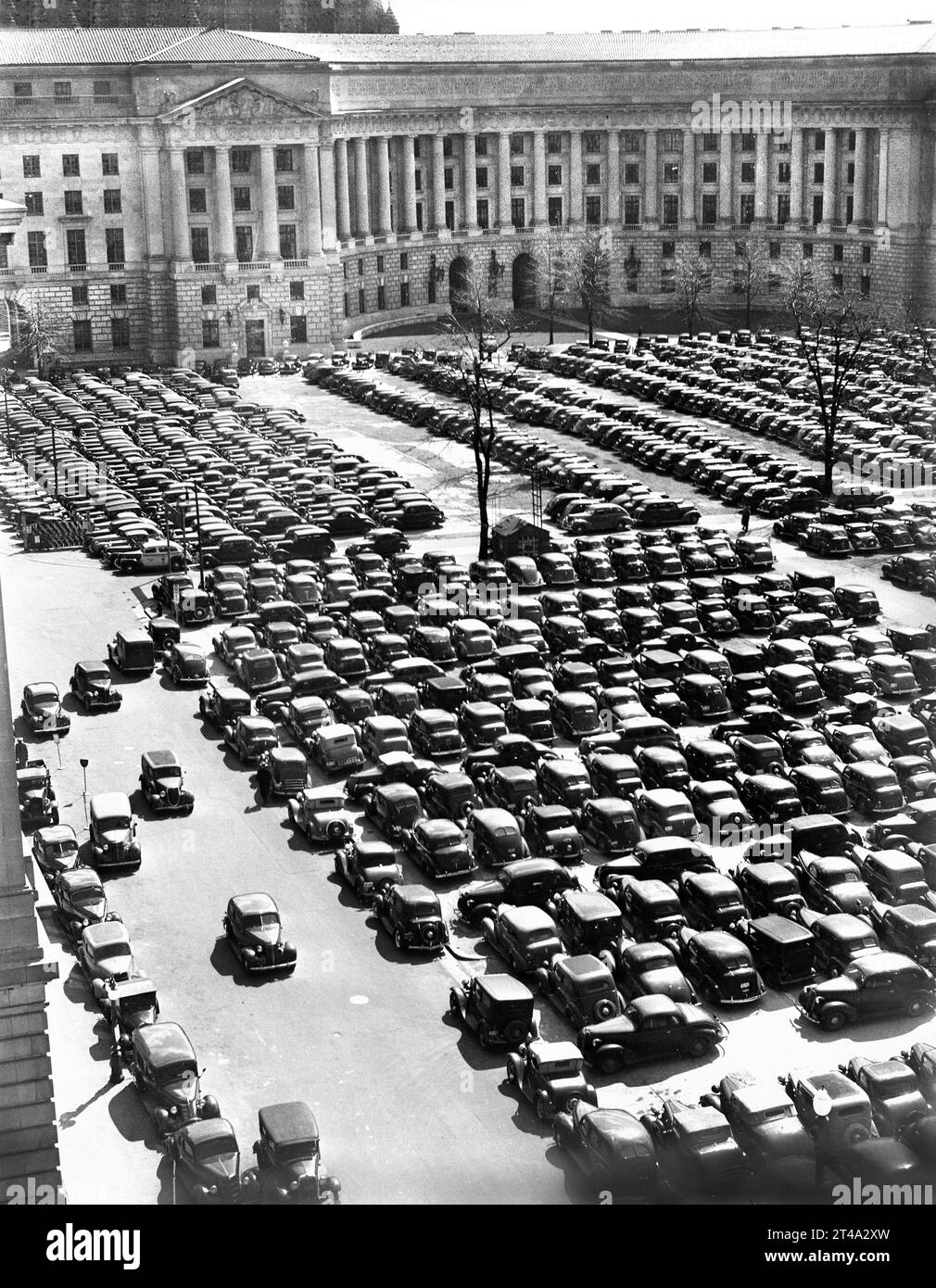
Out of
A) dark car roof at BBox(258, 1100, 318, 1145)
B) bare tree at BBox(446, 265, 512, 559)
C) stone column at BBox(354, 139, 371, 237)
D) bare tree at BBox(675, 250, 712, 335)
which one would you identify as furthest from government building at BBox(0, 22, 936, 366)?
dark car roof at BBox(258, 1100, 318, 1145)

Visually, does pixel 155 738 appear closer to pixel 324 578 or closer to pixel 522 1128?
pixel 324 578

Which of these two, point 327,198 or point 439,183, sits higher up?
point 439,183

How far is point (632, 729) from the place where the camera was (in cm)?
7019

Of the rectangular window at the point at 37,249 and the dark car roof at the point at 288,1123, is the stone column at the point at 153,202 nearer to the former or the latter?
the rectangular window at the point at 37,249

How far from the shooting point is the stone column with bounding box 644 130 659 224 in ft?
650

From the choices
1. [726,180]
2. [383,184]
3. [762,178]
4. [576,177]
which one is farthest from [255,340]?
[762,178]

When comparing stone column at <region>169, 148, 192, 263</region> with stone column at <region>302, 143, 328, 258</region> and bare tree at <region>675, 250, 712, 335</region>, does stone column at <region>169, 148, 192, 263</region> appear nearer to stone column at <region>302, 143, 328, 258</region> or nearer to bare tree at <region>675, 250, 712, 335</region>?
stone column at <region>302, 143, 328, 258</region>

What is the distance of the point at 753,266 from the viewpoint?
611 feet

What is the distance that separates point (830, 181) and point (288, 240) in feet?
182

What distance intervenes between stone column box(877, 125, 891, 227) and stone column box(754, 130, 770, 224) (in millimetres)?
15358

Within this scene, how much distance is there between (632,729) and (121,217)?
11388 centimetres

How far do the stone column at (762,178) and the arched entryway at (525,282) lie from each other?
941 inches

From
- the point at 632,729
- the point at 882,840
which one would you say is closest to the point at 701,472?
the point at 632,729

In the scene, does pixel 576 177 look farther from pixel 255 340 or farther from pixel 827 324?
pixel 255 340
